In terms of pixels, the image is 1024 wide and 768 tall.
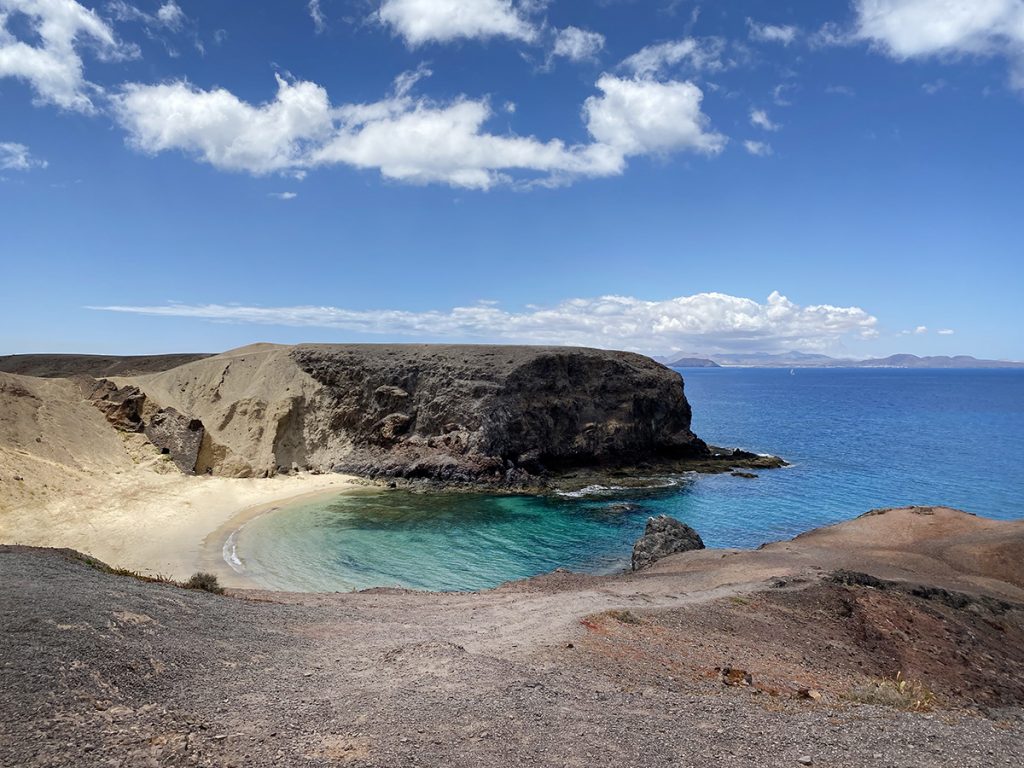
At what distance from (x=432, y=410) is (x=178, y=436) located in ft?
60.1

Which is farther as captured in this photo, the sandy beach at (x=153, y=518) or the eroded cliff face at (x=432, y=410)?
the eroded cliff face at (x=432, y=410)

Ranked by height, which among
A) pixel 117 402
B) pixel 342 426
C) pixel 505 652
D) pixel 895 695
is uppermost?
pixel 117 402

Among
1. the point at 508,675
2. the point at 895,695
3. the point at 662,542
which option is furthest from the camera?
the point at 662,542

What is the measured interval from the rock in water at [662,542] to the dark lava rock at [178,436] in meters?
31.0

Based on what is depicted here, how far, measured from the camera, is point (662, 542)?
86.1 ft

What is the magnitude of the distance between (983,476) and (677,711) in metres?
50.5

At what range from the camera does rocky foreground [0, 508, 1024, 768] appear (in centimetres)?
773

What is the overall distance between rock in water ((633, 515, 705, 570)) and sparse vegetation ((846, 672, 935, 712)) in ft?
43.4

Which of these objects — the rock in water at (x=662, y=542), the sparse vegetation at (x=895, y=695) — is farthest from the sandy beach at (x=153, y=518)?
the sparse vegetation at (x=895, y=695)

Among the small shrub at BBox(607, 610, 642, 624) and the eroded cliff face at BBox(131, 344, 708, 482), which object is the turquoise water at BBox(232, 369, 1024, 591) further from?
the small shrub at BBox(607, 610, 642, 624)

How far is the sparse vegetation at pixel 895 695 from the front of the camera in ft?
35.1

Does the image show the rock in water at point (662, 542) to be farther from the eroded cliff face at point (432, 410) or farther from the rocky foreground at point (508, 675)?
the eroded cliff face at point (432, 410)

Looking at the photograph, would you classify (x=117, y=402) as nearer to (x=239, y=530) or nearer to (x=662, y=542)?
(x=239, y=530)

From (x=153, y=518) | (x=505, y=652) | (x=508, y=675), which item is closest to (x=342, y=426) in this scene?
(x=153, y=518)
